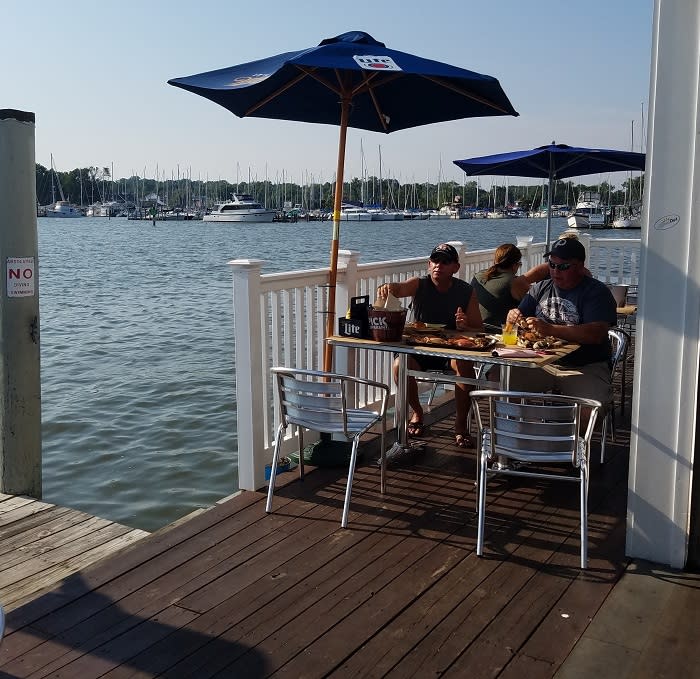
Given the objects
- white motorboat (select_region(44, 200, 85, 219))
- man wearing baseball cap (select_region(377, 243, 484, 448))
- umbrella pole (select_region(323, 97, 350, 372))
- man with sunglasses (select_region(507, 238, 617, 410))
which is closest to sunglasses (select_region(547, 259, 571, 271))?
man with sunglasses (select_region(507, 238, 617, 410))

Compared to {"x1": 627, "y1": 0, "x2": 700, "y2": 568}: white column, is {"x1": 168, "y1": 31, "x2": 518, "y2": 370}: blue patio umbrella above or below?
above

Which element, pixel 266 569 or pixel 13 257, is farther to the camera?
pixel 13 257

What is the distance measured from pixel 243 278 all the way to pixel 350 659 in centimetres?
207

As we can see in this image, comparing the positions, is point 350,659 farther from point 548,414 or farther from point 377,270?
point 377,270

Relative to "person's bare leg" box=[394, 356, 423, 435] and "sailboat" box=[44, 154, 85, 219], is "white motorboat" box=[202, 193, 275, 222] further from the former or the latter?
"person's bare leg" box=[394, 356, 423, 435]

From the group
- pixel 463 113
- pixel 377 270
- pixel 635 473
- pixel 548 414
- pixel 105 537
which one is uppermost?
pixel 463 113

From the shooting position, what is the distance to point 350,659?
8.61 ft

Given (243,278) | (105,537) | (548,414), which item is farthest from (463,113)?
(105,537)

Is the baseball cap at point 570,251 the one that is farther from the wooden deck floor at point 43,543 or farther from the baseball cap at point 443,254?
the wooden deck floor at point 43,543

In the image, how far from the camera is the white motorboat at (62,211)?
102m

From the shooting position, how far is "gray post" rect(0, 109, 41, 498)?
13.6 feet

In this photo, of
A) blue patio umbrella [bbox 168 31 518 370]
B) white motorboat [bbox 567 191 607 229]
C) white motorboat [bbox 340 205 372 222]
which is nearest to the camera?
blue patio umbrella [bbox 168 31 518 370]

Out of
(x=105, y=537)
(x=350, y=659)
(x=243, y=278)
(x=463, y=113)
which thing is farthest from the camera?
(x=463, y=113)

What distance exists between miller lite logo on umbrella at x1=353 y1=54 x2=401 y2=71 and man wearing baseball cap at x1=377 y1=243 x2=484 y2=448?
1.31 m
